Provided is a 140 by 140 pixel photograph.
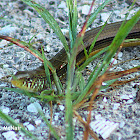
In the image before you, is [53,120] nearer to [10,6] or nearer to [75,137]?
[75,137]

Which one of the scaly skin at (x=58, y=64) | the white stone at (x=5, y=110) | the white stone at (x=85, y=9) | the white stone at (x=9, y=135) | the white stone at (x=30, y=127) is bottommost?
the white stone at (x=9, y=135)

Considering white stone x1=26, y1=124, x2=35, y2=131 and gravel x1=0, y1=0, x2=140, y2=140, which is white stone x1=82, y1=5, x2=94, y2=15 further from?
white stone x1=26, y1=124, x2=35, y2=131

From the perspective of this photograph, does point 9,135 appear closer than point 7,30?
Yes

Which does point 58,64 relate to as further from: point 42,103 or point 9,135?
point 9,135

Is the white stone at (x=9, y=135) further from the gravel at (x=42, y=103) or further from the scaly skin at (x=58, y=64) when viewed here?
the scaly skin at (x=58, y=64)

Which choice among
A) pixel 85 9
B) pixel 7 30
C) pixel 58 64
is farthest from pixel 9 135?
pixel 85 9

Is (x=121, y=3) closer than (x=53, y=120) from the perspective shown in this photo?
No

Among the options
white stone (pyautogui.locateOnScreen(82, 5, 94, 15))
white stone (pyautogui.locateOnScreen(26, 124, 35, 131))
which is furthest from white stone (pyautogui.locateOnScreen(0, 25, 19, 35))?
white stone (pyautogui.locateOnScreen(26, 124, 35, 131))

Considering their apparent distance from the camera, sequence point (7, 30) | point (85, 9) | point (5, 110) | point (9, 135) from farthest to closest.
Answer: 1. point (85, 9)
2. point (7, 30)
3. point (5, 110)
4. point (9, 135)

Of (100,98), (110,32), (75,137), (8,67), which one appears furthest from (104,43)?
(75,137)

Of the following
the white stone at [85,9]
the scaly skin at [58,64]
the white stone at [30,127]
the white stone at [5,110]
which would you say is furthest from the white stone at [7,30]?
the white stone at [30,127]

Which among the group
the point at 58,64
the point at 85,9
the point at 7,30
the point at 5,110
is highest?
the point at 85,9
